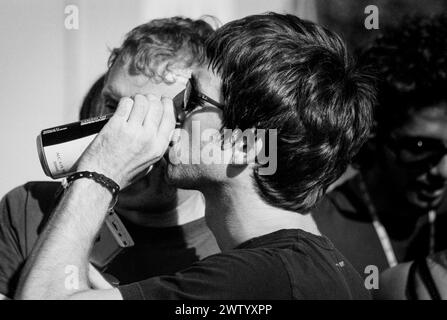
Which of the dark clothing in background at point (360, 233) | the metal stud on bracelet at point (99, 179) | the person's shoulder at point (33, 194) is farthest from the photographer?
the dark clothing in background at point (360, 233)

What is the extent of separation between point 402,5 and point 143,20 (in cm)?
160

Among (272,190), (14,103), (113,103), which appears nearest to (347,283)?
(272,190)

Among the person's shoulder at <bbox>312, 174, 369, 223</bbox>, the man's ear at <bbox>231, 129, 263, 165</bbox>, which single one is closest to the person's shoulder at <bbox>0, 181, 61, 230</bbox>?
the man's ear at <bbox>231, 129, 263, 165</bbox>

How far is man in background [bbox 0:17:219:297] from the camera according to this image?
235 centimetres

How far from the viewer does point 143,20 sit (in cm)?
390

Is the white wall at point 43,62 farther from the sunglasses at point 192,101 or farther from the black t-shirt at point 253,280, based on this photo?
the black t-shirt at point 253,280

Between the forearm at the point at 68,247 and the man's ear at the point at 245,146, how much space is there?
384 millimetres

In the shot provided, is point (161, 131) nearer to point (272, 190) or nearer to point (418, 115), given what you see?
point (272, 190)

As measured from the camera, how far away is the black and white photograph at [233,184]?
71.5 inches

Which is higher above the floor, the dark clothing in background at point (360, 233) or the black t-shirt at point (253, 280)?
the black t-shirt at point (253, 280)

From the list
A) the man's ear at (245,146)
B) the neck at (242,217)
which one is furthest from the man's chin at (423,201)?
the man's ear at (245,146)

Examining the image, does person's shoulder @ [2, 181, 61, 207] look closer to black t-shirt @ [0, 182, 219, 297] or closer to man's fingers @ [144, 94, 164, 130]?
black t-shirt @ [0, 182, 219, 297]

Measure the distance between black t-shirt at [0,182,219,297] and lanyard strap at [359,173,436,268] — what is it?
0.93m

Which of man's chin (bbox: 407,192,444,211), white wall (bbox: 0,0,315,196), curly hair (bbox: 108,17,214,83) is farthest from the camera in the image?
white wall (bbox: 0,0,315,196)
